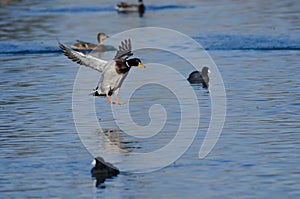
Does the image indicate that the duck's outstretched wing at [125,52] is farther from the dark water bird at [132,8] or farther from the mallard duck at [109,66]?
the dark water bird at [132,8]

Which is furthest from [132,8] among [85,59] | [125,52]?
[85,59]

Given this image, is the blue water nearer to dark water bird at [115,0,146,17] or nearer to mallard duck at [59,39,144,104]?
mallard duck at [59,39,144,104]

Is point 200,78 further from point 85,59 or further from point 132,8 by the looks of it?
point 132,8

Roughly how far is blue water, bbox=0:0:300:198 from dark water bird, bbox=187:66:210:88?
23 centimetres

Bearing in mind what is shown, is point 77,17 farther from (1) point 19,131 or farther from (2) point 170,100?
(1) point 19,131

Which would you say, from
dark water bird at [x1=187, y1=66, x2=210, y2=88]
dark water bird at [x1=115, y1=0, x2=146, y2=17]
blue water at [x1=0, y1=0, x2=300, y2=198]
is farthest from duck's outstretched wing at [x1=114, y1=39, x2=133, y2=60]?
dark water bird at [x1=115, y1=0, x2=146, y2=17]

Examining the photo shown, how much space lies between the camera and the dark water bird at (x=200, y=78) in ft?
57.3

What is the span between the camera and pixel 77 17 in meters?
33.1

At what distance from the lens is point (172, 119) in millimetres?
14086

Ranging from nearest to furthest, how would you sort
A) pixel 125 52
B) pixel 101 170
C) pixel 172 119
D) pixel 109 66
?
1. pixel 101 170
2. pixel 172 119
3. pixel 109 66
4. pixel 125 52

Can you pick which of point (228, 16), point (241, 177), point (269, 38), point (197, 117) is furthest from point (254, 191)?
point (228, 16)

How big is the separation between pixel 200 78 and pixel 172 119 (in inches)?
148

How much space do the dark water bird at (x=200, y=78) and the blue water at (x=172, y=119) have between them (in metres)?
0.23

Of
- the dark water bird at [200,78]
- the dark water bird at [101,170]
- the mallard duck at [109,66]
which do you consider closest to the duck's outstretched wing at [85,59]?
the mallard duck at [109,66]
